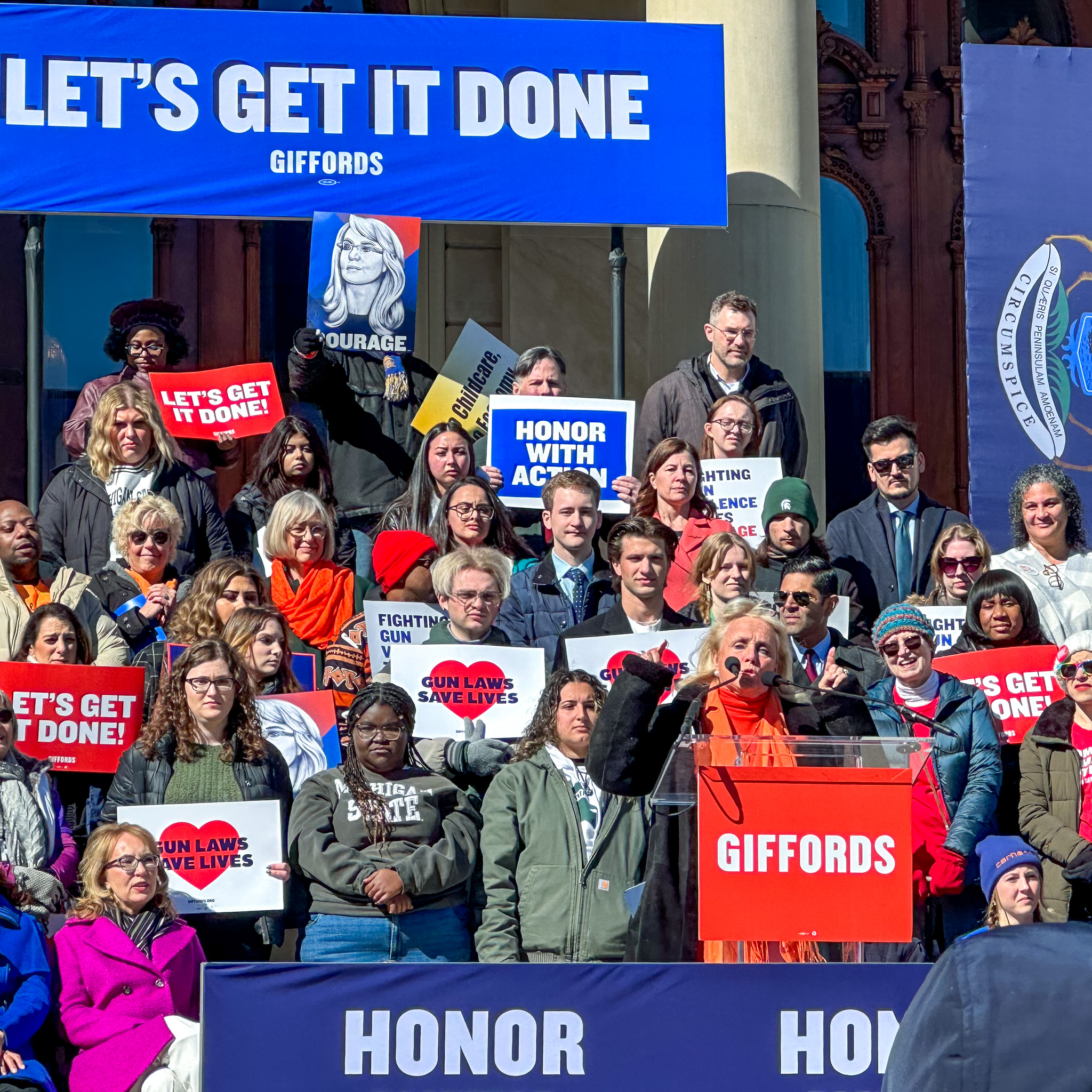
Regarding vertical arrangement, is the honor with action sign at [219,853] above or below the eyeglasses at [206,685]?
below

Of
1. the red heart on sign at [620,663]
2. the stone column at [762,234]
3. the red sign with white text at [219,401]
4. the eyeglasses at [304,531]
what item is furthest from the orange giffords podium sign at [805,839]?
the stone column at [762,234]

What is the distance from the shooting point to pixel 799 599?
7.79m

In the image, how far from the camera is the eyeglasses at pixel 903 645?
23.6 feet

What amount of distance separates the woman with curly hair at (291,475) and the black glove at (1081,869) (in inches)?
127

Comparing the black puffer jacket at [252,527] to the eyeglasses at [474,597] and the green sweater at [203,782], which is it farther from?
the green sweater at [203,782]

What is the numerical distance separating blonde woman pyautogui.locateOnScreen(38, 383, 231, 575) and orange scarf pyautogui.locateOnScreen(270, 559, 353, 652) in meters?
0.56

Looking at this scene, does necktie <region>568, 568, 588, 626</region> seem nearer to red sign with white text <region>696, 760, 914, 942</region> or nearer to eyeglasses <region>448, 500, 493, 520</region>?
eyeglasses <region>448, 500, 493, 520</region>

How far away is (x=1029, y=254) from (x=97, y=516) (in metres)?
4.49

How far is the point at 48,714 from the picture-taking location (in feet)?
23.7

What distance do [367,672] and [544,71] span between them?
384 centimetres

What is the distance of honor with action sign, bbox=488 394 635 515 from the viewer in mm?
9219

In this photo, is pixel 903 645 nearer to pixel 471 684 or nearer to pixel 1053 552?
pixel 471 684

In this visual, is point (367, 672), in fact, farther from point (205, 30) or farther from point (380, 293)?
point (205, 30)

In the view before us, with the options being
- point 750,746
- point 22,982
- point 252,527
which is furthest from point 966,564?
point 22,982
